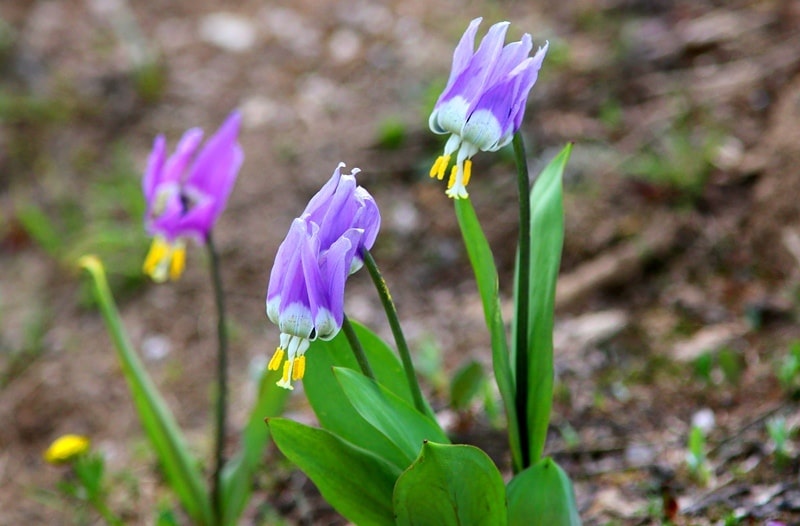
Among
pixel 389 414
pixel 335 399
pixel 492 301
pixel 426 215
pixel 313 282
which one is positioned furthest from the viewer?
pixel 426 215

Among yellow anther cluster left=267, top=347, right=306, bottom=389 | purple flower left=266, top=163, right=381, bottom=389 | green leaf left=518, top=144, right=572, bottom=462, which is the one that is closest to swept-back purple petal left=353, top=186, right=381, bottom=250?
purple flower left=266, top=163, right=381, bottom=389

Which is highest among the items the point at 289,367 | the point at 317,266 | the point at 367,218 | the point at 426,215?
the point at 426,215

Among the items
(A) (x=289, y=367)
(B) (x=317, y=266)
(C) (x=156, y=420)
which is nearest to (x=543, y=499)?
(A) (x=289, y=367)

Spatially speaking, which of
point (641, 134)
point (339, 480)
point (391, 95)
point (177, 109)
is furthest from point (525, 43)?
point (177, 109)

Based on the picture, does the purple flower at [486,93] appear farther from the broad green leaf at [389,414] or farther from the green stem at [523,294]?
the broad green leaf at [389,414]

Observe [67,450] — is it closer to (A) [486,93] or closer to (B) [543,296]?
(B) [543,296]

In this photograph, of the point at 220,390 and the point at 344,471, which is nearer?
the point at 344,471
